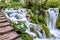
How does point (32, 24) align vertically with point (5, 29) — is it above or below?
below

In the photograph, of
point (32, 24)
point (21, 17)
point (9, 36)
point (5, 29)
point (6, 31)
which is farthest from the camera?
point (21, 17)

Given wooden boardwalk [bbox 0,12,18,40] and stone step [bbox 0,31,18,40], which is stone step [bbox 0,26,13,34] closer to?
wooden boardwalk [bbox 0,12,18,40]

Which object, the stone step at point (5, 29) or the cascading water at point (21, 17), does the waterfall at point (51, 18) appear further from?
the stone step at point (5, 29)

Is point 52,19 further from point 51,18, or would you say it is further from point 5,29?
point 5,29

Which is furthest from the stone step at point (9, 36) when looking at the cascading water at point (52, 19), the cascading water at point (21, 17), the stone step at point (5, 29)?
the cascading water at point (52, 19)

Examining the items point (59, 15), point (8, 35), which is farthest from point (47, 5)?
point (8, 35)

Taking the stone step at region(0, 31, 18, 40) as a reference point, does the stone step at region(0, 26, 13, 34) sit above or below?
above

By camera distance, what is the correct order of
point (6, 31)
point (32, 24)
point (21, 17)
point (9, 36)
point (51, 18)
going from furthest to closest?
point (51, 18), point (21, 17), point (32, 24), point (6, 31), point (9, 36)

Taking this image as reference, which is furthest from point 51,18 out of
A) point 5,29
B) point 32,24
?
point 5,29

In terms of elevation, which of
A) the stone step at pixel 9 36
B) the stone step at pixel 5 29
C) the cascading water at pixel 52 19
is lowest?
the cascading water at pixel 52 19

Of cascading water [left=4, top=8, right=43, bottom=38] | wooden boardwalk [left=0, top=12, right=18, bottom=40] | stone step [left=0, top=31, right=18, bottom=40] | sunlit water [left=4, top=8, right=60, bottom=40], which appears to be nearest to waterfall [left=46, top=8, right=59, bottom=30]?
sunlit water [left=4, top=8, right=60, bottom=40]

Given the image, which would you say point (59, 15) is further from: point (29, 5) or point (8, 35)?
point (8, 35)

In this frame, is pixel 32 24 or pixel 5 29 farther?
pixel 32 24

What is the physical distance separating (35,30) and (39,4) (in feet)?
10.9
